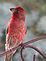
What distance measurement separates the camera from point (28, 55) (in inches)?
66.1

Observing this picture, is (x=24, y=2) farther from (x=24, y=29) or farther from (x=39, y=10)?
(x=24, y=29)

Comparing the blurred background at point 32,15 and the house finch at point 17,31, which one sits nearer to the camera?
the house finch at point 17,31

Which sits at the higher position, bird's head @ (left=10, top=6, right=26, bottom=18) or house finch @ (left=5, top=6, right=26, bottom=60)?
bird's head @ (left=10, top=6, right=26, bottom=18)

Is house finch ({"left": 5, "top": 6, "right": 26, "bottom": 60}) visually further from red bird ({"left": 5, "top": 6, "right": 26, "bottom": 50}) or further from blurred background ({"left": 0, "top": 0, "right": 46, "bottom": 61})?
blurred background ({"left": 0, "top": 0, "right": 46, "bottom": 61})

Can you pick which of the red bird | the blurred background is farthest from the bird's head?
the blurred background

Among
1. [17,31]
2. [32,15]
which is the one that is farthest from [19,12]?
[32,15]

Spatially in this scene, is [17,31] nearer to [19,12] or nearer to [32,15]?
[19,12]

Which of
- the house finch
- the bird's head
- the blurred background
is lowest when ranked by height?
the blurred background

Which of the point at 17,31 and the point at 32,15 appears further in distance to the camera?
the point at 32,15

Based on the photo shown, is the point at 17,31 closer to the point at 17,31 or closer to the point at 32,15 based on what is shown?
the point at 17,31

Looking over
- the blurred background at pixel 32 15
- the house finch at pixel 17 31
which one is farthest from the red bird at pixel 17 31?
the blurred background at pixel 32 15

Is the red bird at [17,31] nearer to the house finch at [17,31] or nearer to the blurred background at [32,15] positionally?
the house finch at [17,31]

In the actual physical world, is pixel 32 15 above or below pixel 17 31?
below

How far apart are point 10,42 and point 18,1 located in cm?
105
